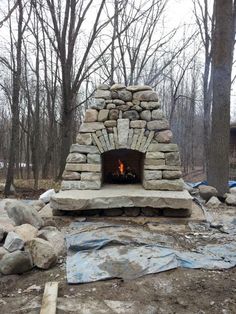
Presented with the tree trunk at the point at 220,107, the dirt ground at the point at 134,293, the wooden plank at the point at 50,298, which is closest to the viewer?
the wooden plank at the point at 50,298

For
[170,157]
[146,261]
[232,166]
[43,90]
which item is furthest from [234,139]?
[146,261]

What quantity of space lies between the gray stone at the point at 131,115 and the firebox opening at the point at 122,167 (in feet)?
4.55

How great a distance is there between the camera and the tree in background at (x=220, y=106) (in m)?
8.07

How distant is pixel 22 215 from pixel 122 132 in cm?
253

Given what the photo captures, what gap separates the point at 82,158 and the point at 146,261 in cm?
315

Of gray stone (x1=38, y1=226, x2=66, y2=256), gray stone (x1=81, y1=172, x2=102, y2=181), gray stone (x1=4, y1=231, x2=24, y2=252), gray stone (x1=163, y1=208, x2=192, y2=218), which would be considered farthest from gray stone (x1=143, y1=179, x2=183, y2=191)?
gray stone (x1=4, y1=231, x2=24, y2=252)

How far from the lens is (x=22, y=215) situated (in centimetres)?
484

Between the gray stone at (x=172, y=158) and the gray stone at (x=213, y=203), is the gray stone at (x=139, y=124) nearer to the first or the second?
the gray stone at (x=172, y=158)

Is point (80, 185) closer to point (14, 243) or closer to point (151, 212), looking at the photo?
point (151, 212)

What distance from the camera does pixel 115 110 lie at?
650 centimetres

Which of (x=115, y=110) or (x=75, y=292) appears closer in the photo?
(x=75, y=292)

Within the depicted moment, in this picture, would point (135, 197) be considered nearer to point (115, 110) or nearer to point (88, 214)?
point (88, 214)

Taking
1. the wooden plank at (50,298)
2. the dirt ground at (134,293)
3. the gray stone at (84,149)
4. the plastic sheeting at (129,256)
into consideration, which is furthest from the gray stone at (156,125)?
the wooden plank at (50,298)

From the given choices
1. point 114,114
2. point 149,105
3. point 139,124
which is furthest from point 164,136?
point 114,114
